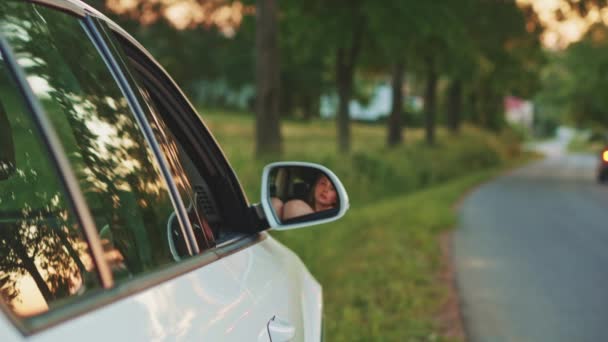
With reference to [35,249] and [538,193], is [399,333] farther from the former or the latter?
[538,193]

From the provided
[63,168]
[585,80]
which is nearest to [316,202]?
[63,168]

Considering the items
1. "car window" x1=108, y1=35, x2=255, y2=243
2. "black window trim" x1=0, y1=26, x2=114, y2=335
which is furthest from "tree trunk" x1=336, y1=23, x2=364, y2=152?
"black window trim" x1=0, y1=26, x2=114, y2=335

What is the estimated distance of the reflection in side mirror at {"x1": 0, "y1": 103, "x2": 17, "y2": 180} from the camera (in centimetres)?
214

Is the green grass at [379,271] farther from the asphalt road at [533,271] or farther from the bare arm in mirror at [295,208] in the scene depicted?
the bare arm in mirror at [295,208]

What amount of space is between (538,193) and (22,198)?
928 inches

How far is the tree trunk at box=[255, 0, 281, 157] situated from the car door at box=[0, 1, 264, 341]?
Answer: 15.6 meters

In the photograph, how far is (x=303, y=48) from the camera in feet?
87.6

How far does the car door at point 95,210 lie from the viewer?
161 cm

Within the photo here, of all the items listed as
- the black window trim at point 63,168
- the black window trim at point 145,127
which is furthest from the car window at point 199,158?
the black window trim at point 63,168

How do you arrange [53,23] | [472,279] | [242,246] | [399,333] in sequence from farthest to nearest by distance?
[472,279]
[399,333]
[242,246]
[53,23]

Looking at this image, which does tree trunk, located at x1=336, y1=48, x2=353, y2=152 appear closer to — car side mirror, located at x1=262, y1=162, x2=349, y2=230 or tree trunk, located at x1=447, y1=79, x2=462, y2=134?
tree trunk, located at x1=447, y1=79, x2=462, y2=134

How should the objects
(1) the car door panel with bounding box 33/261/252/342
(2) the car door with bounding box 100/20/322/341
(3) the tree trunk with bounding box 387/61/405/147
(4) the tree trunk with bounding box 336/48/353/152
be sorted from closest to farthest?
(1) the car door panel with bounding box 33/261/252/342
(2) the car door with bounding box 100/20/322/341
(4) the tree trunk with bounding box 336/48/353/152
(3) the tree trunk with bounding box 387/61/405/147

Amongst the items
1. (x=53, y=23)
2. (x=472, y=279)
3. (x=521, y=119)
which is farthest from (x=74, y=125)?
(x=521, y=119)

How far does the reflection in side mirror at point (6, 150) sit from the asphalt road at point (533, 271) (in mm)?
5238
